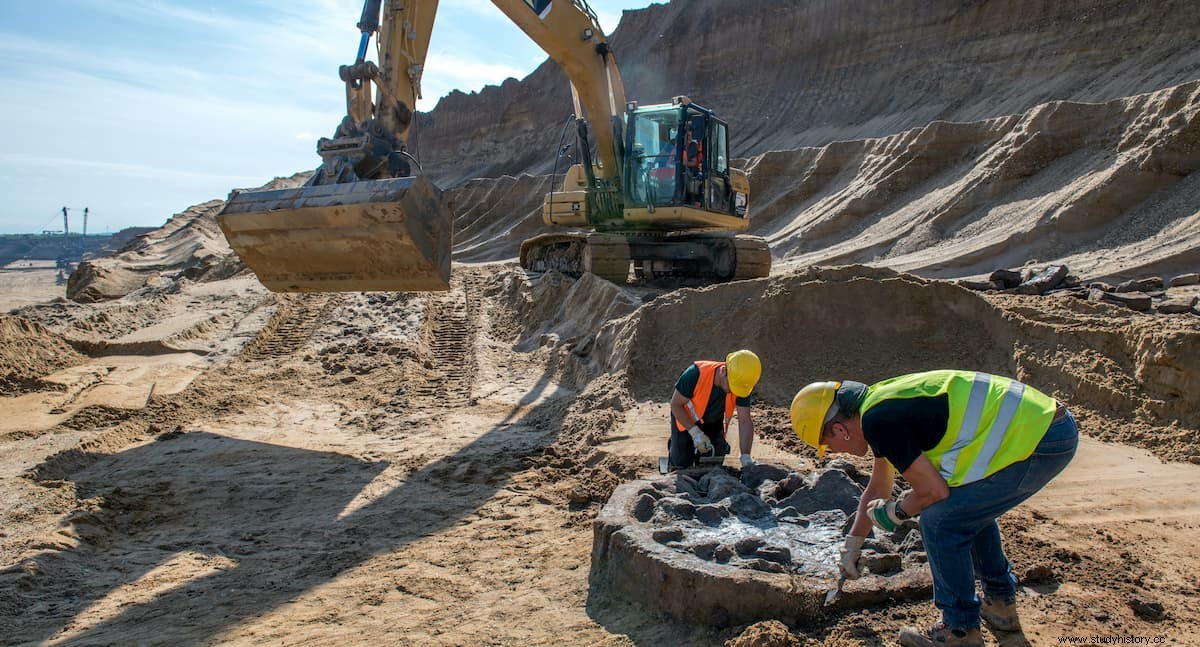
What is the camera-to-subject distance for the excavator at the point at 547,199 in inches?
279

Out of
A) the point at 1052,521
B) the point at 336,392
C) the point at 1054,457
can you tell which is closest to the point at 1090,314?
the point at 1052,521

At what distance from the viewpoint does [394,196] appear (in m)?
6.77

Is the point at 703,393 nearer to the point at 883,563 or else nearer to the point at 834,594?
the point at 883,563

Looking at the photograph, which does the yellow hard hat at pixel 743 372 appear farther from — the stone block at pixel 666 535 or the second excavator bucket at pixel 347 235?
the second excavator bucket at pixel 347 235

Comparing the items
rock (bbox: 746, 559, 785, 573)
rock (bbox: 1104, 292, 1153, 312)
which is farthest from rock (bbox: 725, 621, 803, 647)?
rock (bbox: 1104, 292, 1153, 312)

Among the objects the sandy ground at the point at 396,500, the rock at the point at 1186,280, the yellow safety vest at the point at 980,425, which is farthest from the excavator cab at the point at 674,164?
the yellow safety vest at the point at 980,425

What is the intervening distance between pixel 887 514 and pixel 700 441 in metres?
2.21

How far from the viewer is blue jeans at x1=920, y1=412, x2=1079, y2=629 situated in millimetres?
2914

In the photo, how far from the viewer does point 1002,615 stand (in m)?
3.23

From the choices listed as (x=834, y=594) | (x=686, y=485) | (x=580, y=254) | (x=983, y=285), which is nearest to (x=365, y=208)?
(x=686, y=485)

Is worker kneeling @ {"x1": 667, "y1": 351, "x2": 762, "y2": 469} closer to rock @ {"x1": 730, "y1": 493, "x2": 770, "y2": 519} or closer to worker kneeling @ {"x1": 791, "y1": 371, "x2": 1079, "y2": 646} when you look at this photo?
rock @ {"x1": 730, "y1": 493, "x2": 770, "y2": 519}

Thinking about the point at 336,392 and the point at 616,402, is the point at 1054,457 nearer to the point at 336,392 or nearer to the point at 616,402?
the point at 616,402

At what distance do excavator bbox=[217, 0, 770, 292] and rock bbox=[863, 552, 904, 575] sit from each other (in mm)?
4492

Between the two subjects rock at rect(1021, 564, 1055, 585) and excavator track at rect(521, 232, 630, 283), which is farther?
excavator track at rect(521, 232, 630, 283)
